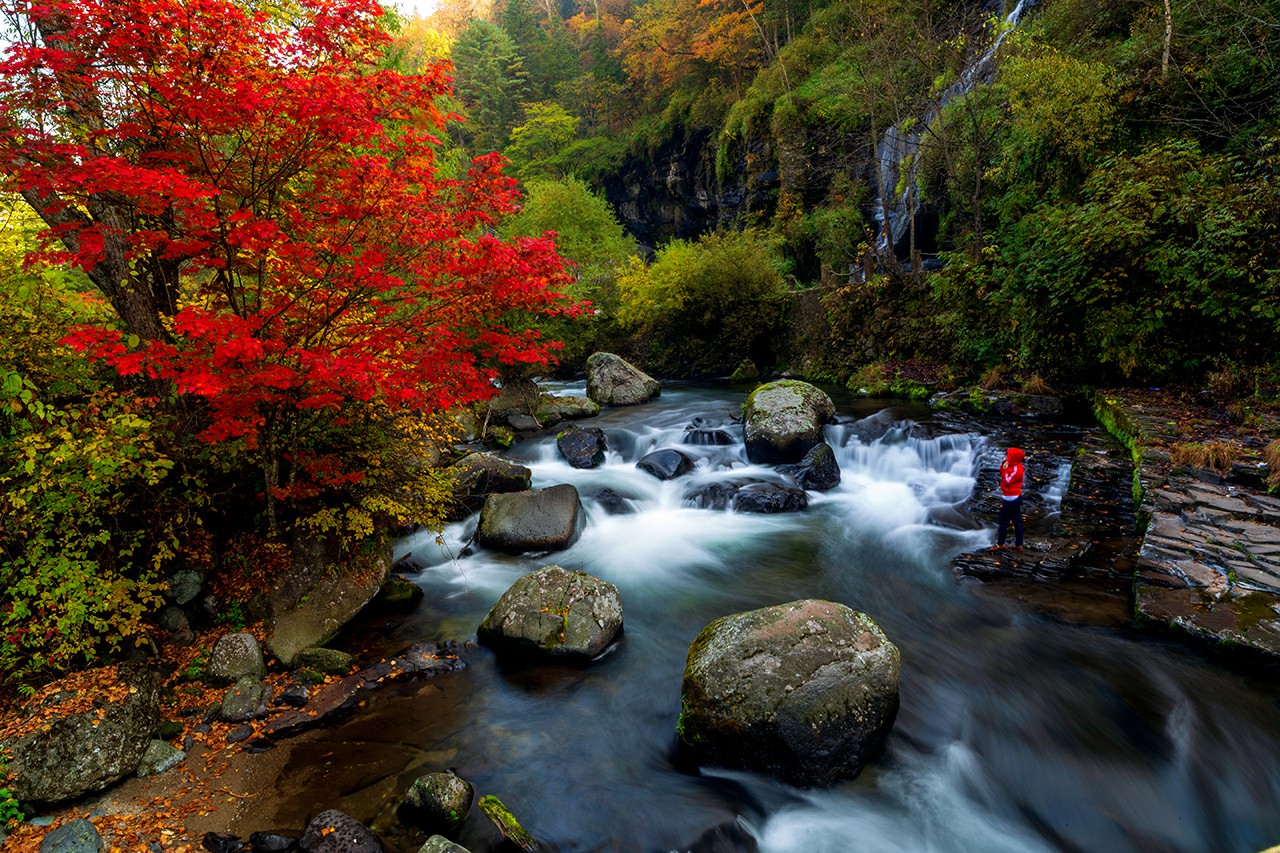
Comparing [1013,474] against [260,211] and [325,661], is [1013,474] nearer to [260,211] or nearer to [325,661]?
[325,661]

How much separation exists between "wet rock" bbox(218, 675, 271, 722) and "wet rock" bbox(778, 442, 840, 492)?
889 cm

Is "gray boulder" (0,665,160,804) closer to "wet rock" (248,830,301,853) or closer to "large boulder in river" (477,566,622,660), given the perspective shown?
"wet rock" (248,830,301,853)

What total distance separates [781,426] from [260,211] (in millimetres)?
9477

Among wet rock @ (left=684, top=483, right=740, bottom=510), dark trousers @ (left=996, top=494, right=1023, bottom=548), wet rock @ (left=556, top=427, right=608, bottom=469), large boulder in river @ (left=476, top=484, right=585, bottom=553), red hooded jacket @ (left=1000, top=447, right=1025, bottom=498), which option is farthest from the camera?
wet rock @ (left=556, top=427, right=608, bottom=469)

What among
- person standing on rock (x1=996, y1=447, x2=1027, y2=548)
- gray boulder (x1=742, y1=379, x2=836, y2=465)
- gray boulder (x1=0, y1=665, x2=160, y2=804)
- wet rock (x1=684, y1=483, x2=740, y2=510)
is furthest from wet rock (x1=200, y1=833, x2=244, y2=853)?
gray boulder (x1=742, y1=379, x2=836, y2=465)

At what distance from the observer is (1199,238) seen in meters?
9.48

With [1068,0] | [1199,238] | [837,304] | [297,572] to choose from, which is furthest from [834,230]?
[297,572]

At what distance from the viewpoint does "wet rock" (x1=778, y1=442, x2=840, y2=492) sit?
10.9 meters

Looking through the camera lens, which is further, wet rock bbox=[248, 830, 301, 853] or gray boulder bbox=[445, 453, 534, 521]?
gray boulder bbox=[445, 453, 534, 521]

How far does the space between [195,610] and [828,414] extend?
1162 cm

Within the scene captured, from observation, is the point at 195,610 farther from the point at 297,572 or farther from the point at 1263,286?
the point at 1263,286

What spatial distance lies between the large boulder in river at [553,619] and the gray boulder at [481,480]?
350cm

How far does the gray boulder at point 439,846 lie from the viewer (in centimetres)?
365

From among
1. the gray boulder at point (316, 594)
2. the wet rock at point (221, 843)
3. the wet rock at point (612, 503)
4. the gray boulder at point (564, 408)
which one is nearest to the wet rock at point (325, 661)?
the gray boulder at point (316, 594)
